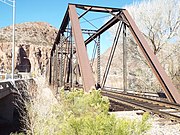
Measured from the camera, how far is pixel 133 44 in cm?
2344

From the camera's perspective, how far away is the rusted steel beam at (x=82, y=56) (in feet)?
27.3

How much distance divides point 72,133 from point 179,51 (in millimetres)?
20774

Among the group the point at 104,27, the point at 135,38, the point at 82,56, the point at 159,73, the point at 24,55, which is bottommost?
the point at 159,73

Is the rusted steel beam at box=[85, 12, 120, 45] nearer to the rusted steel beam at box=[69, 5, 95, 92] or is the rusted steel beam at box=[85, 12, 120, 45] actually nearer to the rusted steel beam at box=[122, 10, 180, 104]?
the rusted steel beam at box=[122, 10, 180, 104]

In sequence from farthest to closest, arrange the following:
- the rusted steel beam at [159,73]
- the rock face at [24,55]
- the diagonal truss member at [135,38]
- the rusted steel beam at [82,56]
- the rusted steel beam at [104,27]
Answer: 1. the rock face at [24,55]
2. the rusted steel beam at [104,27]
3. the rusted steel beam at [159,73]
4. the diagonal truss member at [135,38]
5. the rusted steel beam at [82,56]

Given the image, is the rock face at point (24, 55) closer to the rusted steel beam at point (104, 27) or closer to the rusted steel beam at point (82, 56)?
the rusted steel beam at point (104, 27)

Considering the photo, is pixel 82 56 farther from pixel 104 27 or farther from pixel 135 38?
pixel 104 27

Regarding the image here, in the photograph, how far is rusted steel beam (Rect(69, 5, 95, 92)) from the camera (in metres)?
8.32

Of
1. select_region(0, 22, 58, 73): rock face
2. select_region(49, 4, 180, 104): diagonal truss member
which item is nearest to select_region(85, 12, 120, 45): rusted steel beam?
select_region(49, 4, 180, 104): diagonal truss member

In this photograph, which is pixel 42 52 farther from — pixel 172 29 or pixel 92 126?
pixel 92 126

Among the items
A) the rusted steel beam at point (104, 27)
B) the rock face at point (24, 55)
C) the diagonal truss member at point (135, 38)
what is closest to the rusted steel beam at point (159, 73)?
the diagonal truss member at point (135, 38)

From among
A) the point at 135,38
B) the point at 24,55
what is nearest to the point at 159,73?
the point at 135,38

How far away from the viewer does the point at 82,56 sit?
30.3 ft

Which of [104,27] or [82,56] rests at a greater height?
Answer: [104,27]
